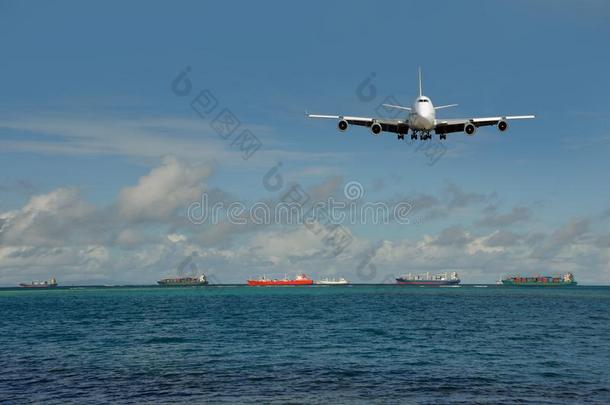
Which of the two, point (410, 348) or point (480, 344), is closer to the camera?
point (410, 348)

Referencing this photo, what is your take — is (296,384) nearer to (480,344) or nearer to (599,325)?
(480,344)

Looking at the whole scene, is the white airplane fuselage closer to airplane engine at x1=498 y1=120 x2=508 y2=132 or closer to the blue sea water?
airplane engine at x1=498 y1=120 x2=508 y2=132

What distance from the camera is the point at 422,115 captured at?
205ft

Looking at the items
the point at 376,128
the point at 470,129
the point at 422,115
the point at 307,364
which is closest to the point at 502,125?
the point at 470,129

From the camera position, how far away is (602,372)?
53.7m

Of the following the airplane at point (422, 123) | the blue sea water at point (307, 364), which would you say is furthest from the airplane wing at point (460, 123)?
the blue sea water at point (307, 364)

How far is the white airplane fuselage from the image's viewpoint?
2441 inches

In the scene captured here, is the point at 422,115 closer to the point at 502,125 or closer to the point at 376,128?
the point at 376,128

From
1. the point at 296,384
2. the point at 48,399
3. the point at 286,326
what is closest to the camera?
the point at 48,399

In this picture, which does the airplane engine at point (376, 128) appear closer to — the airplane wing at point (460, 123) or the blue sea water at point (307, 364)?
the airplane wing at point (460, 123)

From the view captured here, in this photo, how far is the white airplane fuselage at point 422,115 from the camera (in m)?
62.0

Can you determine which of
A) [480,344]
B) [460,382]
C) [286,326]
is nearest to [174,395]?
[460,382]

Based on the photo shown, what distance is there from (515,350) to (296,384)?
35.0m

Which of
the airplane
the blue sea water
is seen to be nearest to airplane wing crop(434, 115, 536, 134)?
the airplane
